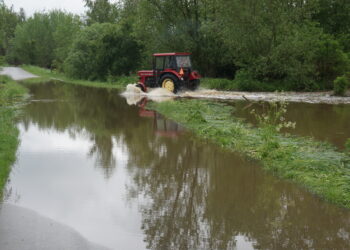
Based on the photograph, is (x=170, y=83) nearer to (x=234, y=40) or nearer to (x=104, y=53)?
(x=234, y=40)

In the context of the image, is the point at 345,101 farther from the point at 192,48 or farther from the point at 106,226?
the point at 106,226

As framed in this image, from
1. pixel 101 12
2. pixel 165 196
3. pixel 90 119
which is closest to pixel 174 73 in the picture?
pixel 90 119

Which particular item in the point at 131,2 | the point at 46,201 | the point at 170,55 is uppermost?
the point at 131,2

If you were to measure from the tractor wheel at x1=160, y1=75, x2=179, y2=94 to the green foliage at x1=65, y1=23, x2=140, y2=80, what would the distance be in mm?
12999

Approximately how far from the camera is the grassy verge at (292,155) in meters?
7.06

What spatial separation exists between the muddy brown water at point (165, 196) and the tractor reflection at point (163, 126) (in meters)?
0.33

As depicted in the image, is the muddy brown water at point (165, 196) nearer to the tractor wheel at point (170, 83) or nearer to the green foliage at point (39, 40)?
the tractor wheel at point (170, 83)

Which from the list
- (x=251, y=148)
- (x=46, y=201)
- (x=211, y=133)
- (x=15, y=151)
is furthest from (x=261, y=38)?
(x=46, y=201)

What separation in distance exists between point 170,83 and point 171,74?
1.57 ft

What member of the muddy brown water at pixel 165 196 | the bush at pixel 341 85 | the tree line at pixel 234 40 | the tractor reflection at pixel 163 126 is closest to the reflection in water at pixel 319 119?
the tractor reflection at pixel 163 126

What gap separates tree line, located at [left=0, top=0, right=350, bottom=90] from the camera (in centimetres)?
2423

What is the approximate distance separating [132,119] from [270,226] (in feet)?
31.2

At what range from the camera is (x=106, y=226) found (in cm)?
576

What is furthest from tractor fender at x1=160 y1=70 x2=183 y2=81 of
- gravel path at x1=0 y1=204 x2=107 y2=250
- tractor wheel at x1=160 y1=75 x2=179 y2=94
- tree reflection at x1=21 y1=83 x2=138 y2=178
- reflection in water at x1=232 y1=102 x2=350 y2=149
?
gravel path at x1=0 y1=204 x2=107 y2=250
